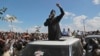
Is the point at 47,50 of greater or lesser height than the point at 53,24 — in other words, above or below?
below

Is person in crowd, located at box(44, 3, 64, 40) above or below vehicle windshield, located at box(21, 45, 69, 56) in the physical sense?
above

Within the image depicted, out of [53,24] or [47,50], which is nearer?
[47,50]

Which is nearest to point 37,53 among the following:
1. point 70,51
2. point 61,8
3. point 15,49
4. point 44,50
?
point 44,50

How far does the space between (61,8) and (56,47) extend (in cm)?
334

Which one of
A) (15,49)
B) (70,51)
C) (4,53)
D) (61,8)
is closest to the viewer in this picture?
(70,51)

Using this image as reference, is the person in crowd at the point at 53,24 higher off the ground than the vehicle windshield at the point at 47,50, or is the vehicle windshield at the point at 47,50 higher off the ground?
the person in crowd at the point at 53,24

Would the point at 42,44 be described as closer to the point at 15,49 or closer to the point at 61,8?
the point at 61,8

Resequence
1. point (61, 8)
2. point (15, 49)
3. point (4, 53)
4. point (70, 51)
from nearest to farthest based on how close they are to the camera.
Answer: point (70, 51)
point (4, 53)
point (61, 8)
point (15, 49)

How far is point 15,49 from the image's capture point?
56.2 ft

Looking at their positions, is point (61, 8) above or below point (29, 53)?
above

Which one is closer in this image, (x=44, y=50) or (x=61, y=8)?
(x=44, y=50)

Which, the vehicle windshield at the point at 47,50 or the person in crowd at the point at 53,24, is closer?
the vehicle windshield at the point at 47,50

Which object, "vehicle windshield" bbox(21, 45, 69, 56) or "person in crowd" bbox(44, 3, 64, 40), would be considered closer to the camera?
"vehicle windshield" bbox(21, 45, 69, 56)

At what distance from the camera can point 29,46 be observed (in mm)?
11461
